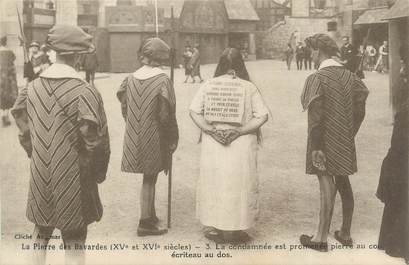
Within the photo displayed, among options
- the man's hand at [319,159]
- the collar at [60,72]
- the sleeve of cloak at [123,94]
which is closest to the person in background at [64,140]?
the collar at [60,72]

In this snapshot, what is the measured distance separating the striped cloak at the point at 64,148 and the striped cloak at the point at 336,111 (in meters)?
1.51

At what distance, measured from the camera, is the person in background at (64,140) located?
319 cm

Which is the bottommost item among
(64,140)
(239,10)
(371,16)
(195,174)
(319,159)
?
(195,174)

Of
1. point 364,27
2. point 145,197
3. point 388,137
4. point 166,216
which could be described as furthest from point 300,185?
point 364,27

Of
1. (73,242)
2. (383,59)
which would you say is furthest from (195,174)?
(383,59)

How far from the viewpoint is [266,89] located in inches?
581

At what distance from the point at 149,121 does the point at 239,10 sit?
2712 centimetres

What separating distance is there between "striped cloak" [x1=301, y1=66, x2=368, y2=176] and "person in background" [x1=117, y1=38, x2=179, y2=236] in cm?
104

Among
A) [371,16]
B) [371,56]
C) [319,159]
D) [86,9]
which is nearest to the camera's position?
[319,159]

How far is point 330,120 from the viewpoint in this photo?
3992 millimetres

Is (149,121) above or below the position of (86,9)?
below

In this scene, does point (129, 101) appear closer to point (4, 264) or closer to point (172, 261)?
point (172, 261)

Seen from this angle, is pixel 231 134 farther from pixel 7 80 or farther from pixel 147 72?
pixel 7 80

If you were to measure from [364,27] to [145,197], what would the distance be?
74.0ft
